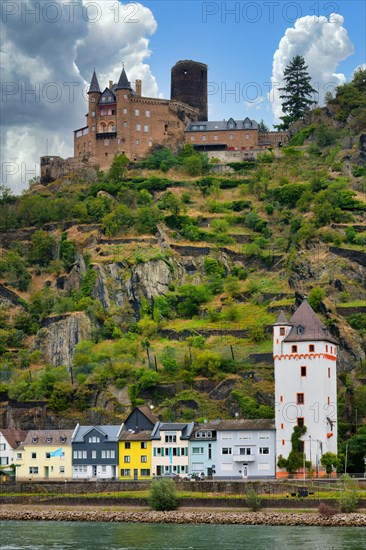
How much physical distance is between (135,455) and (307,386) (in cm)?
1445

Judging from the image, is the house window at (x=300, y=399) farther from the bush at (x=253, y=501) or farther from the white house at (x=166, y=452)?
the bush at (x=253, y=501)

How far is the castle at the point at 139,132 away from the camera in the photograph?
150 metres

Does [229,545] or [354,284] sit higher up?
[354,284]

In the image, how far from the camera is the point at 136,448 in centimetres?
10094

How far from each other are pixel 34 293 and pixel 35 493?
43.7 m

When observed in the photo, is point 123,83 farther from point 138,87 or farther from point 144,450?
A: point 144,450

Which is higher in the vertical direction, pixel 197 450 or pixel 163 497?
pixel 197 450

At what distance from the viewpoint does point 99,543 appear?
73.6m

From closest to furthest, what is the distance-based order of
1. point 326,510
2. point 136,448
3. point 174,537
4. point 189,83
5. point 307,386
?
1. point 174,537
2. point 326,510
3. point 307,386
4. point 136,448
5. point 189,83

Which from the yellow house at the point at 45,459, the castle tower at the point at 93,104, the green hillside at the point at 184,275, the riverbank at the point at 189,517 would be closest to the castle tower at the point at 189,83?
the green hillside at the point at 184,275

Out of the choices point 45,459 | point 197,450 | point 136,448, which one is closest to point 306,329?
point 197,450

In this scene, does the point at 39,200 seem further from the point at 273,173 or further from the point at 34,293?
the point at 273,173

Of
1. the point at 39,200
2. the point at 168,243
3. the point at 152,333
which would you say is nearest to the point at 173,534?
the point at 152,333

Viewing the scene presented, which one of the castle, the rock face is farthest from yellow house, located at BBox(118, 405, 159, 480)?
the castle
